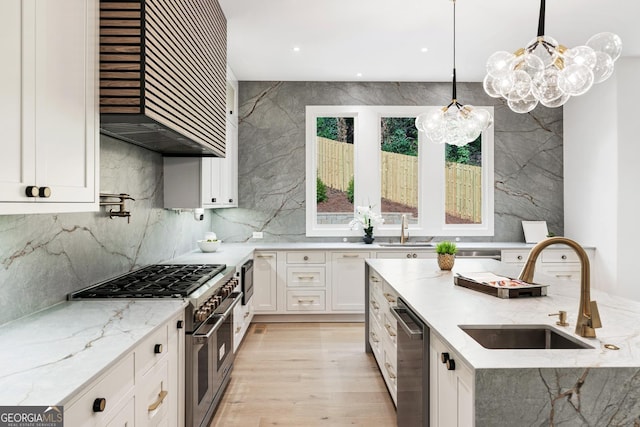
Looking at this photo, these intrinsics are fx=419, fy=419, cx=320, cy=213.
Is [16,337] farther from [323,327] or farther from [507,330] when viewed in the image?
[323,327]

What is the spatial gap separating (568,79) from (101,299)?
8.71 ft

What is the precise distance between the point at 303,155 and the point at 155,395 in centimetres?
386

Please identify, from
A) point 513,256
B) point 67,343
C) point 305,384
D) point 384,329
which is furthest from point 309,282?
point 67,343

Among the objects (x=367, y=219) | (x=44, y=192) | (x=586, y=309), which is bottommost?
(x=586, y=309)

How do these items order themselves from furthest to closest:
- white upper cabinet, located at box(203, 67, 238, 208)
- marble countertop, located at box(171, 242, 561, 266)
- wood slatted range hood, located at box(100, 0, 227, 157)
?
marble countertop, located at box(171, 242, 561, 266) < white upper cabinet, located at box(203, 67, 238, 208) < wood slatted range hood, located at box(100, 0, 227, 157)

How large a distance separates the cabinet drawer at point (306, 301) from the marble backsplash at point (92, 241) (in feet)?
4.83

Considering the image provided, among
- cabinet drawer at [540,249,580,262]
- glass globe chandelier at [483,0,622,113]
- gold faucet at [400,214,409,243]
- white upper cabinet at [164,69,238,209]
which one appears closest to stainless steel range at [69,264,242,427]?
white upper cabinet at [164,69,238,209]

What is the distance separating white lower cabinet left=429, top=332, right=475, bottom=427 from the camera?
1338 millimetres

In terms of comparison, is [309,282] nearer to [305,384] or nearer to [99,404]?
[305,384]

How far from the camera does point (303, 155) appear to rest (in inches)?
206

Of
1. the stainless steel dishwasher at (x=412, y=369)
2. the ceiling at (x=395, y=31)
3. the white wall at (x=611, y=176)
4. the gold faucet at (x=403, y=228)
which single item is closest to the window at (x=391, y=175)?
the gold faucet at (x=403, y=228)

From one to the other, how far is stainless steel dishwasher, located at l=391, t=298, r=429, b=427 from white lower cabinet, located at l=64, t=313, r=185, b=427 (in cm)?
108

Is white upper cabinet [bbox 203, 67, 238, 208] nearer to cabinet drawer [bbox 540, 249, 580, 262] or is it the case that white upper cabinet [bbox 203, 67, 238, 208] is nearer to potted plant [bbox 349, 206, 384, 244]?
potted plant [bbox 349, 206, 384, 244]

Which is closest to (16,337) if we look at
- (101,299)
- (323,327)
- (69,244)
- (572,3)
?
(101,299)
